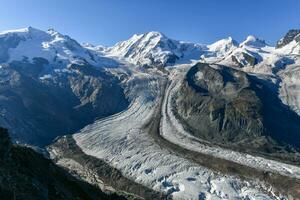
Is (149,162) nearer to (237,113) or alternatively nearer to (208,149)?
(208,149)

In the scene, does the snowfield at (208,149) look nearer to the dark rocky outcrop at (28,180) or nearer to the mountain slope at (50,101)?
the mountain slope at (50,101)

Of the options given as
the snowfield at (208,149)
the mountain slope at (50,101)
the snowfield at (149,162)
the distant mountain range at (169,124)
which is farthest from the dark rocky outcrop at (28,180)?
the mountain slope at (50,101)

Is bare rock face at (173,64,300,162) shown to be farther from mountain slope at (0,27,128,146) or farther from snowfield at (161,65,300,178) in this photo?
mountain slope at (0,27,128,146)

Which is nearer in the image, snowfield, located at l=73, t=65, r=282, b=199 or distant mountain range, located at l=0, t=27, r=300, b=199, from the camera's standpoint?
snowfield, located at l=73, t=65, r=282, b=199

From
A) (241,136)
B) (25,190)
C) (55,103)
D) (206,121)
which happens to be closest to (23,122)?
(55,103)

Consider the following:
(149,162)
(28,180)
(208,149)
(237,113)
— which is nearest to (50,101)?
(237,113)

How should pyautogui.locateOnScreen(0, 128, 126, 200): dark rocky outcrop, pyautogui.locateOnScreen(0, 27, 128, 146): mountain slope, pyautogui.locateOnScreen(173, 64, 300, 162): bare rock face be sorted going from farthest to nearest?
1. pyautogui.locateOnScreen(0, 27, 128, 146): mountain slope
2. pyautogui.locateOnScreen(173, 64, 300, 162): bare rock face
3. pyautogui.locateOnScreen(0, 128, 126, 200): dark rocky outcrop

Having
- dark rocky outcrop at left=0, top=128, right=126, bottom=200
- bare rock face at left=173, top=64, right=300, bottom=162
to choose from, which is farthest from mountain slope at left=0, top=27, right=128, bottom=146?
dark rocky outcrop at left=0, top=128, right=126, bottom=200

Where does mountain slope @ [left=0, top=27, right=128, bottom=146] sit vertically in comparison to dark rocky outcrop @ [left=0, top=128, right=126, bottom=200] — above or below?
above
